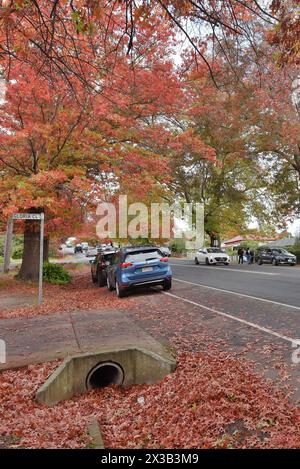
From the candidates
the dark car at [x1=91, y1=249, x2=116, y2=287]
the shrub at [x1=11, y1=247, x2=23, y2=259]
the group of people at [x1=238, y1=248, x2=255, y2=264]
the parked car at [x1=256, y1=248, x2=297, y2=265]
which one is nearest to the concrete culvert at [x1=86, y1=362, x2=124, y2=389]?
the dark car at [x1=91, y1=249, x2=116, y2=287]

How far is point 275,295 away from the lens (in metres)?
11.5

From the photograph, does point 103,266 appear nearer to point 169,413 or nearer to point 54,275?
point 54,275

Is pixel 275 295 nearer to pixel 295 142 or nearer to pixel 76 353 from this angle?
pixel 76 353

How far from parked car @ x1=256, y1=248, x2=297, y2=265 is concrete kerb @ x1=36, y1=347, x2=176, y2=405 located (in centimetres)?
2788

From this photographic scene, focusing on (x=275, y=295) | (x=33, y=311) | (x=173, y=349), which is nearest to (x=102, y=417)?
(x=173, y=349)

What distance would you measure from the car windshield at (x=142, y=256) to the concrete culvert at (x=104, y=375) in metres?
6.53

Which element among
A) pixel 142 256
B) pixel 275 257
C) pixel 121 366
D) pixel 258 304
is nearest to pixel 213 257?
pixel 275 257

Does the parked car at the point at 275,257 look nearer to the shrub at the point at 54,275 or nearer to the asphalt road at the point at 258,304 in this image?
the asphalt road at the point at 258,304

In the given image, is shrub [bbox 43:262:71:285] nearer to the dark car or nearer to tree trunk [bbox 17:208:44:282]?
tree trunk [bbox 17:208:44:282]

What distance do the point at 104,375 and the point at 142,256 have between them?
22.2 feet

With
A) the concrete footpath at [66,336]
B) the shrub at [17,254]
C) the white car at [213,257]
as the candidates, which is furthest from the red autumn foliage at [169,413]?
the shrub at [17,254]

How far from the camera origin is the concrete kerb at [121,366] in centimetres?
530

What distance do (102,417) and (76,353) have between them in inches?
53.2

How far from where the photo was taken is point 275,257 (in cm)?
3200
